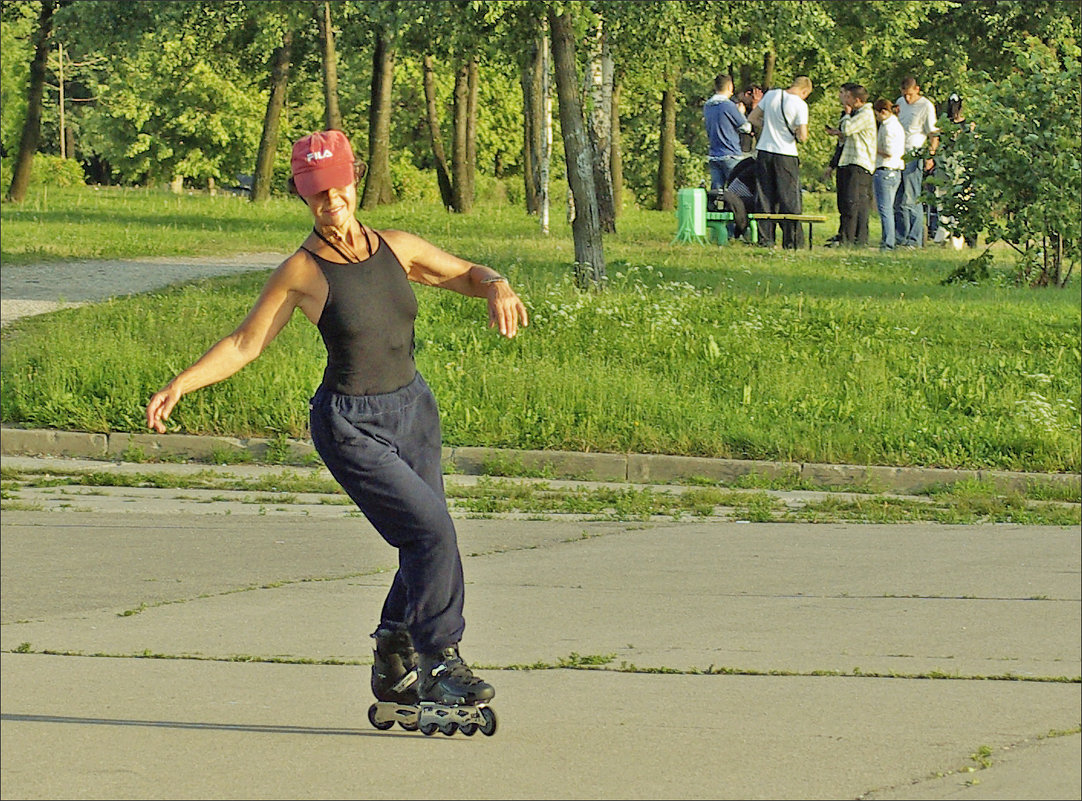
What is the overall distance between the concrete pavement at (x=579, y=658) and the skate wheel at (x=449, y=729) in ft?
25.3

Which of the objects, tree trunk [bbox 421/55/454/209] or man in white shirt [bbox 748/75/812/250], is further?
tree trunk [bbox 421/55/454/209]

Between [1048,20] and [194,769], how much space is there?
34.2m

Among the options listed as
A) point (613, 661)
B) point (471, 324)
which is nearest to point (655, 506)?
point (613, 661)

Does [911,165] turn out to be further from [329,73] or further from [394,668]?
[394,668]

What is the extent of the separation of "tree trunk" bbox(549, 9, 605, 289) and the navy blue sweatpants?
15.6 meters

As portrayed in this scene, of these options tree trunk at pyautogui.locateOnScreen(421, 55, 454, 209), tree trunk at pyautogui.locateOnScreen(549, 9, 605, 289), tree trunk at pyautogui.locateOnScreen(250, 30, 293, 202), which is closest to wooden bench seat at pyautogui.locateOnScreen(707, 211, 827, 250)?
tree trunk at pyautogui.locateOnScreen(549, 9, 605, 289)

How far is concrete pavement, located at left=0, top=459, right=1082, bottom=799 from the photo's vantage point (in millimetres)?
10336

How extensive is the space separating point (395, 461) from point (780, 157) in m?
26.6

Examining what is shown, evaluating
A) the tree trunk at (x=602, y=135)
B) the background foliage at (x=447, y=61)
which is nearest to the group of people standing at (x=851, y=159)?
the background foliage at (x=447, y=61)

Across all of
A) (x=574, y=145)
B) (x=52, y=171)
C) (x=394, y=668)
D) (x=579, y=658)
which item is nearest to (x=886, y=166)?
(x=574, y=145)

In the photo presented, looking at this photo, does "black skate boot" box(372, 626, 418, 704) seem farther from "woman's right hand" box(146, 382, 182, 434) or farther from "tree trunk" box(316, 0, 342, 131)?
"tree trunk" box(316, 0, 342, 131)

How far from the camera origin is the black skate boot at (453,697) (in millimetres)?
1833

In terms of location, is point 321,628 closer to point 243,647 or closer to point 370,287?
point 243,647

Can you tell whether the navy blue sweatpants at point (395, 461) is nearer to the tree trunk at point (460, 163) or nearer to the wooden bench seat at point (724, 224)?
the wooden bench seat at point (724, 224)
